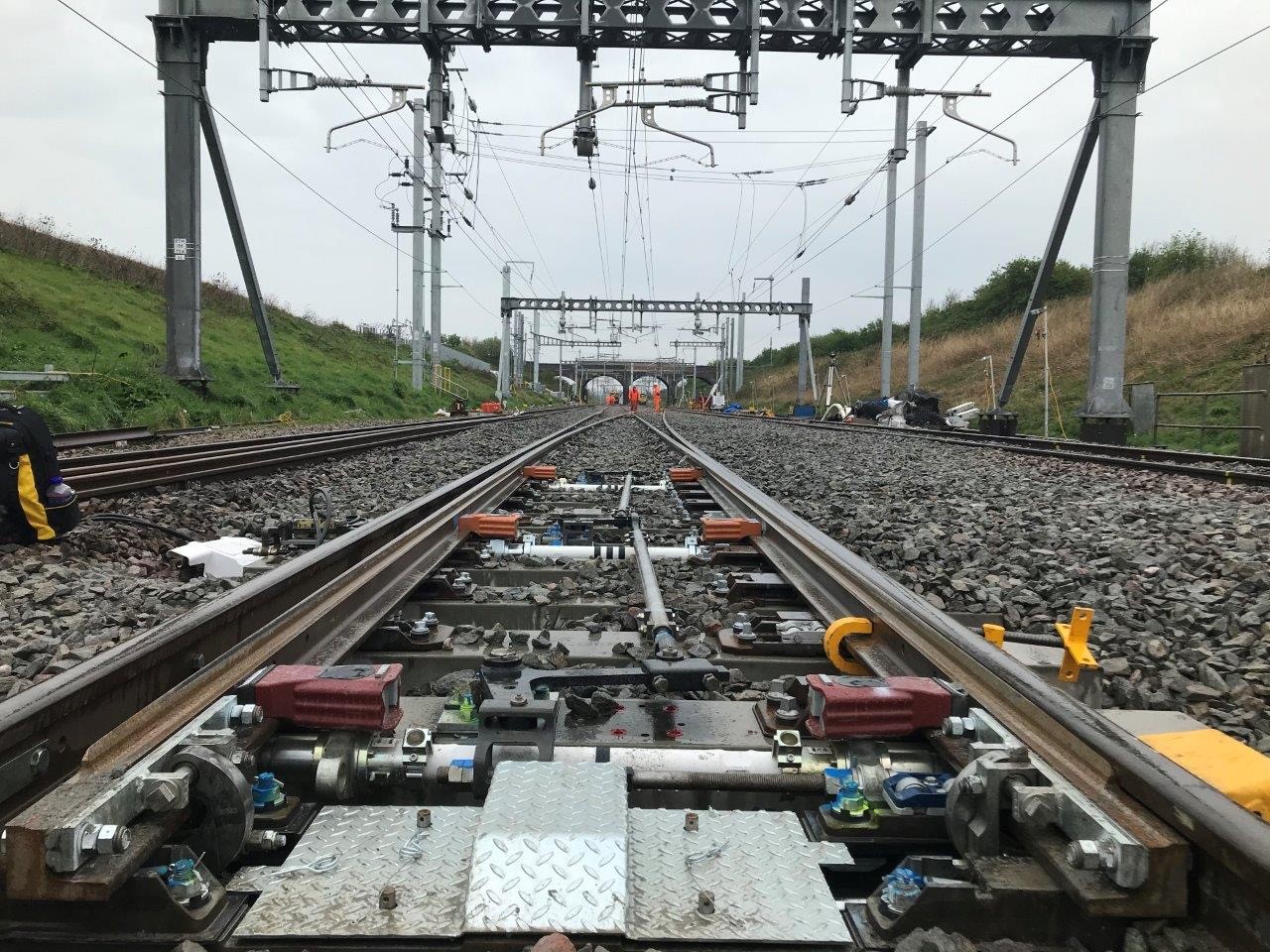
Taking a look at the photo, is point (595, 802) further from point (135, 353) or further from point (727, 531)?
point (135, 353)

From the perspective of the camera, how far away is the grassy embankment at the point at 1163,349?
1939 cm

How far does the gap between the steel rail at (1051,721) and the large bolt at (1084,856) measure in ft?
0.30

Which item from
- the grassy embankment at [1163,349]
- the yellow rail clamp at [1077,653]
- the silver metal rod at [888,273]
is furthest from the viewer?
the silver metal rod at [888,273]

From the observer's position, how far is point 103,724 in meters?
1.84

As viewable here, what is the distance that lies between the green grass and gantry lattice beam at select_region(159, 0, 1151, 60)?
295 inches

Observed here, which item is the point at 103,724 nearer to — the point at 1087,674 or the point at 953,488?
the point at 1087,674

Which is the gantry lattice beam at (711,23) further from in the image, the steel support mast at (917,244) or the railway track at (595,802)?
the railway track at (595,802)

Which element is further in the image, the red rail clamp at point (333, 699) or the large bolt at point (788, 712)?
the large bolt at point (788, 712)

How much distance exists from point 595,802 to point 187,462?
7240 millimetres

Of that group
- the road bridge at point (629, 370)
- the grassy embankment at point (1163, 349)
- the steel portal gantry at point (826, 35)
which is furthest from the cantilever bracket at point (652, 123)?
the road bridge at point (629, 370)

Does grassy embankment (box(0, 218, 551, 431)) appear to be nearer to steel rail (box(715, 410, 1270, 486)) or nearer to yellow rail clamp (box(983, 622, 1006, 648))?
yellow rail clamp (box(983, 622, 1006, 648))

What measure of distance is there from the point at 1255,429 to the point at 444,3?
15.7 meters

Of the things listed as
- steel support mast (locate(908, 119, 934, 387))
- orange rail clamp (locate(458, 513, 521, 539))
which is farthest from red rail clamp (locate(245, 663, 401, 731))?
steel support mast (locate(908, 119, 934, 387))

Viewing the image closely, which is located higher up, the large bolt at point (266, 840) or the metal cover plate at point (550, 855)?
the metal cover plate at point (550, 855)
